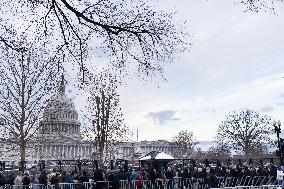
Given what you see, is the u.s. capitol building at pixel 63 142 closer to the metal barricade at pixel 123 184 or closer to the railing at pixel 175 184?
the railing at pixel 175 184

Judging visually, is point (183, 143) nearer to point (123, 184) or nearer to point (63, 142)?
point (63, 142)

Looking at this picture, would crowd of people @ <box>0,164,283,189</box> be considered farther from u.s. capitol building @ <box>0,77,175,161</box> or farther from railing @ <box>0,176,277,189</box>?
u.s. capitol building @ <box>0,77,175,161</box>

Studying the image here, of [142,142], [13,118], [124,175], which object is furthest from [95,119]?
[142,142]

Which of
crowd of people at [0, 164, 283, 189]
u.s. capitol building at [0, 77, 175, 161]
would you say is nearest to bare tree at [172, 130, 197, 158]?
u.s. capitol building at [0, 77, 175, 161]

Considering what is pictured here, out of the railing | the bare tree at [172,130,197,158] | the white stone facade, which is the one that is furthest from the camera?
the bare tree at [172,130,197,158]

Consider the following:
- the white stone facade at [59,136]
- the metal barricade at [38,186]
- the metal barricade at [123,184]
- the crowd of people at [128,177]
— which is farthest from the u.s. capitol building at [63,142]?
the metal barricade at [123,184]

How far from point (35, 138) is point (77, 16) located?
115 feet

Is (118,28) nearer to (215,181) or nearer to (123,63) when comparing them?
(123,63)

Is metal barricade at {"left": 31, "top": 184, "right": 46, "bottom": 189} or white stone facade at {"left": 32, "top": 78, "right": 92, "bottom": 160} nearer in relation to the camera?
metal barricade at {"left": 31, "top": 184, "right": 46, "bottom": 189}

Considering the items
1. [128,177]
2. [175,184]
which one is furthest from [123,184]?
[175,184]

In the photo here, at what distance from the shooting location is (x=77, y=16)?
30.0 ft

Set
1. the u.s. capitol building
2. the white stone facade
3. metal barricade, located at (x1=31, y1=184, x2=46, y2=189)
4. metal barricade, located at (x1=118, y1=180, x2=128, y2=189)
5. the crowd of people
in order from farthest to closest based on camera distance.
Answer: the white stone facade < the u.s. capitol building < metal barricade, located at (x1=118, y1=180, x2=128, y2=189) < metal barricade, located at (x1=31, y1=184, x2=46, y2=189) < the crowd of people

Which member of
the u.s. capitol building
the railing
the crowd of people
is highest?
the u.s. capitol building

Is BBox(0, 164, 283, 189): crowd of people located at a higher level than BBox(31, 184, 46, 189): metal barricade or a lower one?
higher
